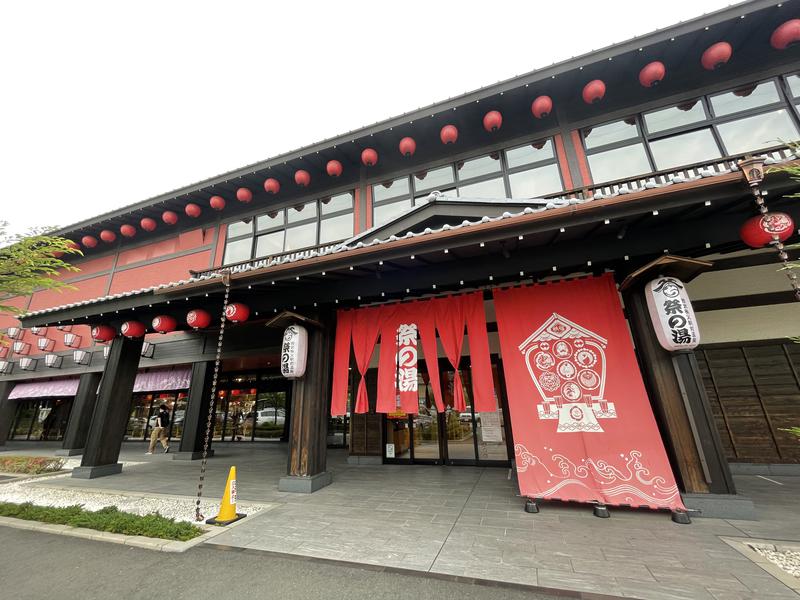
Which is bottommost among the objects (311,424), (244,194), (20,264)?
(311,424)

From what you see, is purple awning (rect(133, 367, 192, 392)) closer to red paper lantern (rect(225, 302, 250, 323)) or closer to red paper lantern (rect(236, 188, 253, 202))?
red paper lantern (rect(236, 188, 253, 202))

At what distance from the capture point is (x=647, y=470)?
178 inches

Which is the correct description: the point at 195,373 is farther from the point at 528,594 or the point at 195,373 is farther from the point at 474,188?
the point at 528,594

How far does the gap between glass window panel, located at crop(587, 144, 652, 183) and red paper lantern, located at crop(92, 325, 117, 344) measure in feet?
44.8

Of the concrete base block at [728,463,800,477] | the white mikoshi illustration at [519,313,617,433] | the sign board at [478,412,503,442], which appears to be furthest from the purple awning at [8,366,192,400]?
the concrete base block at [728,463,800,477]

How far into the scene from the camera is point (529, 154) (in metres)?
8.46

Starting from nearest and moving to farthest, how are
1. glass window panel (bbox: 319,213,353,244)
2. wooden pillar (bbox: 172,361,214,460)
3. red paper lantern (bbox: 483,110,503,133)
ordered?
red paper lantern (bbox: 483,110,503,133), glass window panel (bbox: 319,213,353,244), wooden pillar (bbox: 172,361,214,460)

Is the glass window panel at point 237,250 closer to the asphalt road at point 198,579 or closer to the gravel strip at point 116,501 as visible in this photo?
the gravel strip at point 116,501

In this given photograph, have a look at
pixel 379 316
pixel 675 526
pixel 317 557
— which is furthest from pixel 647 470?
pixel 379 316

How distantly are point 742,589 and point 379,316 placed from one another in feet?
19.1

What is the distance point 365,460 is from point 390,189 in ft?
27.5

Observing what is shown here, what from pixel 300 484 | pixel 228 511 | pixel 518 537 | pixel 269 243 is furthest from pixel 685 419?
pixel 269 243

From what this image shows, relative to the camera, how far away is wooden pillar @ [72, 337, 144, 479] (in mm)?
8023

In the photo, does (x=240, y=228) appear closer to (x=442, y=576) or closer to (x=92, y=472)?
(x=92, y=472)
